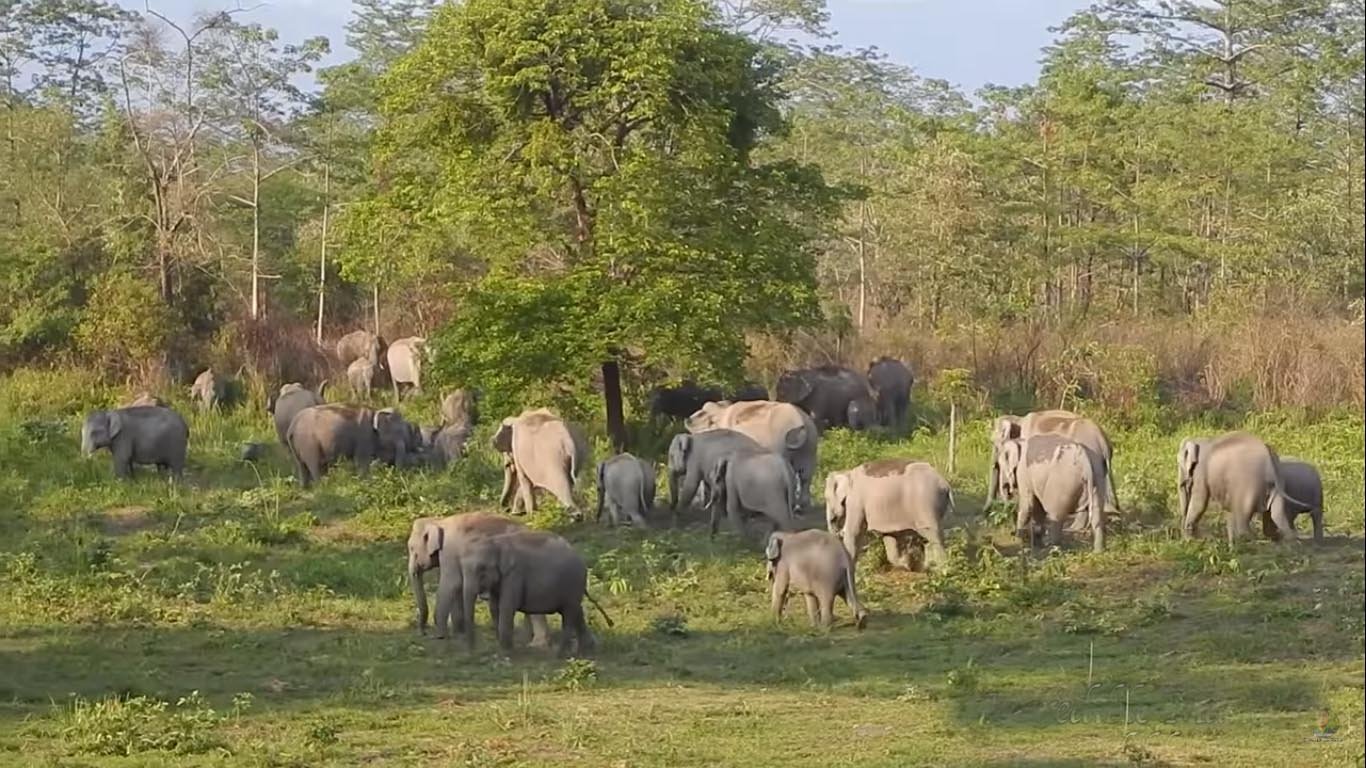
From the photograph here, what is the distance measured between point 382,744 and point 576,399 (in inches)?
536

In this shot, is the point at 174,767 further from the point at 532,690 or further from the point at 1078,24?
the point at 1078,24

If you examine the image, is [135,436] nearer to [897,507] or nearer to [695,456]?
[695,456]

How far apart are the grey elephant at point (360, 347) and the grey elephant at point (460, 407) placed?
15.5 ft

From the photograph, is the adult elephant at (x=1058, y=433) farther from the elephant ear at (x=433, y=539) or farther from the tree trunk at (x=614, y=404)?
the elephant ear at (x=433, y=539)

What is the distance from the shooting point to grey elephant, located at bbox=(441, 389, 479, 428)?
2536 centimetres

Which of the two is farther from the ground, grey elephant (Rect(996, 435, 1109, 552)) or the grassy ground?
grey elephant (Rect(996, 435, 1109, 552))

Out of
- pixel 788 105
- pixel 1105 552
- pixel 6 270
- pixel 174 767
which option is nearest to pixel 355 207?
pixel 6 270

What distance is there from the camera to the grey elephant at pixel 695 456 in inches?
707

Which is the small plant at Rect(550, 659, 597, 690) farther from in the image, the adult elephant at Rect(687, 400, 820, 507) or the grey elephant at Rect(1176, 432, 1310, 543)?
the adult elephant at Rect(687, 400, 820, 507)

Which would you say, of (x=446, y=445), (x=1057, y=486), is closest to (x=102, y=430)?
(x=446, y=445)

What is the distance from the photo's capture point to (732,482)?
57.2 feet

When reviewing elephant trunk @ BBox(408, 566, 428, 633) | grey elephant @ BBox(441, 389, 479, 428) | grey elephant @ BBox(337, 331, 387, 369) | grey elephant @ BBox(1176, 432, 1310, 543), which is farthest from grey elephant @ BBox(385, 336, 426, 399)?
elephant trunk @ BBox(408, 566, 428, 633)

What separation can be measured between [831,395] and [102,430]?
1046 centimetres

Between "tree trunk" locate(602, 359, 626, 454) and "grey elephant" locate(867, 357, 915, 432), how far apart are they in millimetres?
5205
